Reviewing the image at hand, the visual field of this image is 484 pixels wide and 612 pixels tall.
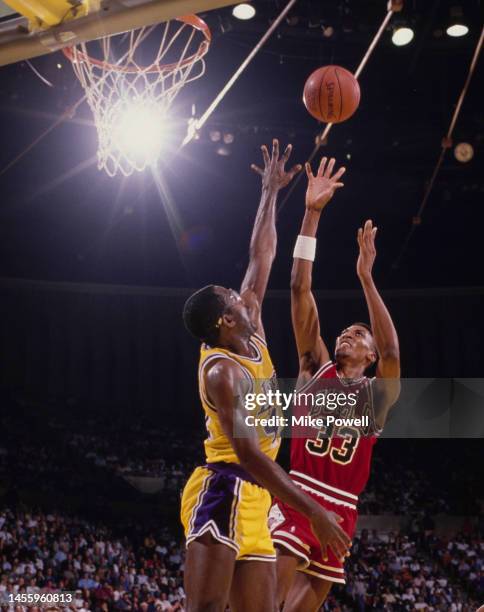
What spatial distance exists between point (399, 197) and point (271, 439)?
1433 cm

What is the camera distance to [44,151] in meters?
16.1

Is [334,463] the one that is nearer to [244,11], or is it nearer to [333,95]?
[333,95]

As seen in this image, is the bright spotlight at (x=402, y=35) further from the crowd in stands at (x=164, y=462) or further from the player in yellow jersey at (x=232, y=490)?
the crowd in stands at (x=164, y=462)

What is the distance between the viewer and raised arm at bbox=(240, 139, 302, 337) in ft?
14.0

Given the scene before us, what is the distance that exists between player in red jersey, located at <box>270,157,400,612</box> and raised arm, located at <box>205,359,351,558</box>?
1.11 metres

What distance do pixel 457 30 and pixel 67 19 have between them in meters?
9.26

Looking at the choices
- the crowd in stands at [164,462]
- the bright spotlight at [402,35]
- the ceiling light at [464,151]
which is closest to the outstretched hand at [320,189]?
the bright spotlight at [402,35]

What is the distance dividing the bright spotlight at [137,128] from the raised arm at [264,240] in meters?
4.51

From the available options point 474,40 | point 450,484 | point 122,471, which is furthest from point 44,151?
point 450,484

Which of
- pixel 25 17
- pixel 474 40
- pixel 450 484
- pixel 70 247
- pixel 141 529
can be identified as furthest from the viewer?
pixel 70 247

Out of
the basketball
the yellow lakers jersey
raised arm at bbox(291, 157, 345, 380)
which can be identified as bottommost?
the yellow lakers jersey

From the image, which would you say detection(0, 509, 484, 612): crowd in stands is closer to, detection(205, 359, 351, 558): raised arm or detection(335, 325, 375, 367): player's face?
detection(335, 325, 375, 367): player's face

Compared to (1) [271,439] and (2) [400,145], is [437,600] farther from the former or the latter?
(1) [271,439]

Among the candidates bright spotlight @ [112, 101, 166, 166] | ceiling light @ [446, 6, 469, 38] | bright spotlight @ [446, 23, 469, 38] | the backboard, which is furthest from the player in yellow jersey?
bright spotlight @ [446, 23, 469, 38]
